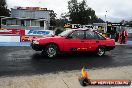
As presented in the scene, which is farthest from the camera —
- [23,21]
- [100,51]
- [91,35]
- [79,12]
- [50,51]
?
[79,12]

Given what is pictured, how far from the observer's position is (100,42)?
14.6m

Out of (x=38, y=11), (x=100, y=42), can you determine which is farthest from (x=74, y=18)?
(x=100, y=42)

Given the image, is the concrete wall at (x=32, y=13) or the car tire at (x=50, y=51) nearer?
the car tire at (x=50, y=51)

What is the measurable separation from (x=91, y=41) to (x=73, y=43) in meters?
1.11

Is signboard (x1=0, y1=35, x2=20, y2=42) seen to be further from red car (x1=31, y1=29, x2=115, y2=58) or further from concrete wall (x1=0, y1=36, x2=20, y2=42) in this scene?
red car (x1=31, y1=29, x2=115, y2=58)

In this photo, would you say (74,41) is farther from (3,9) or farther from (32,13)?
(3,9)

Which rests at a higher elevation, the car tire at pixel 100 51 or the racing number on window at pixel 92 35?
the racing number on window at pixel 92 35

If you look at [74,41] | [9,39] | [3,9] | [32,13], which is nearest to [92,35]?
[74,41]

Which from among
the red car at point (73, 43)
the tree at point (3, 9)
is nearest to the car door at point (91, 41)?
the red car at point (73, 43)

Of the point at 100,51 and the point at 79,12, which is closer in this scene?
the point at 100,51

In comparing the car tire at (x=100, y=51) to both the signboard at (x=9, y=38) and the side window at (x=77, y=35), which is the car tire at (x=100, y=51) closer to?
the side window at (x=77, y=35)

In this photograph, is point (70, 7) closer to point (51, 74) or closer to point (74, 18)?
point (74, 18)

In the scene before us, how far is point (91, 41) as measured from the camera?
563 inches

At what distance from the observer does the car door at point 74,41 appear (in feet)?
44.9
